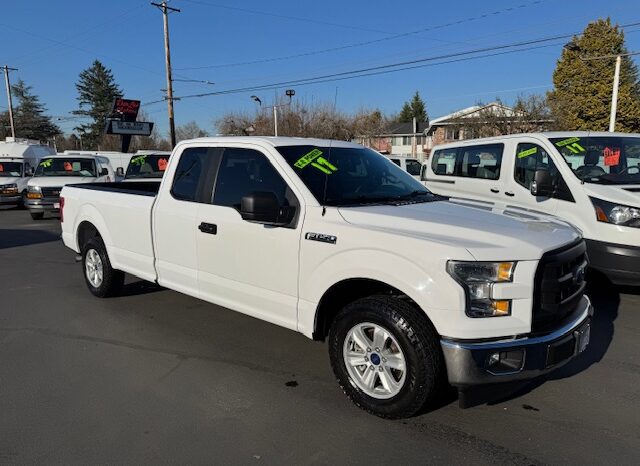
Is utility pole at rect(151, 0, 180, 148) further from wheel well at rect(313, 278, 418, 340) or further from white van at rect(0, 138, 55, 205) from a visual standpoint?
wheel well at rect(313, 278, 418, 340)

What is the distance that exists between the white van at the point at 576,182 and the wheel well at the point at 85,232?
173 inches

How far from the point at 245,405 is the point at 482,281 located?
1.84 meters

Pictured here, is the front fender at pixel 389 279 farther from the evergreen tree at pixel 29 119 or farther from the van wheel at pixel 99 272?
the evergreen tree at pixel 29 119

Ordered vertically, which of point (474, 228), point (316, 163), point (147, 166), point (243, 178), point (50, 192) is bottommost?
point (50, 192)

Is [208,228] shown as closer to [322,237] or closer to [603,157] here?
[322,237]

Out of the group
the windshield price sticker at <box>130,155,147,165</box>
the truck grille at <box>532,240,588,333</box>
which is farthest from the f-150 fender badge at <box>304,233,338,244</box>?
the windshield price sticker at <box>130,155,147,165</box>

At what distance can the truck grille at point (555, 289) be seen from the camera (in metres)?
3.02

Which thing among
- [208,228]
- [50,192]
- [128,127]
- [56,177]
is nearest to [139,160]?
[56,177]

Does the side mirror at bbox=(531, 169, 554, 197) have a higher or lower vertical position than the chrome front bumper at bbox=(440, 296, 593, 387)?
higher

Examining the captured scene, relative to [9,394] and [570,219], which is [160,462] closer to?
[9,394]

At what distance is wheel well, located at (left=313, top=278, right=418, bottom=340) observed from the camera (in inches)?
136

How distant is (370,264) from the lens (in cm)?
326

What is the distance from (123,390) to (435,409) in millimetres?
2272

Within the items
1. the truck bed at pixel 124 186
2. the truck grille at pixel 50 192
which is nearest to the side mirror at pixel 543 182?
the truck bed at pixel 124 186
